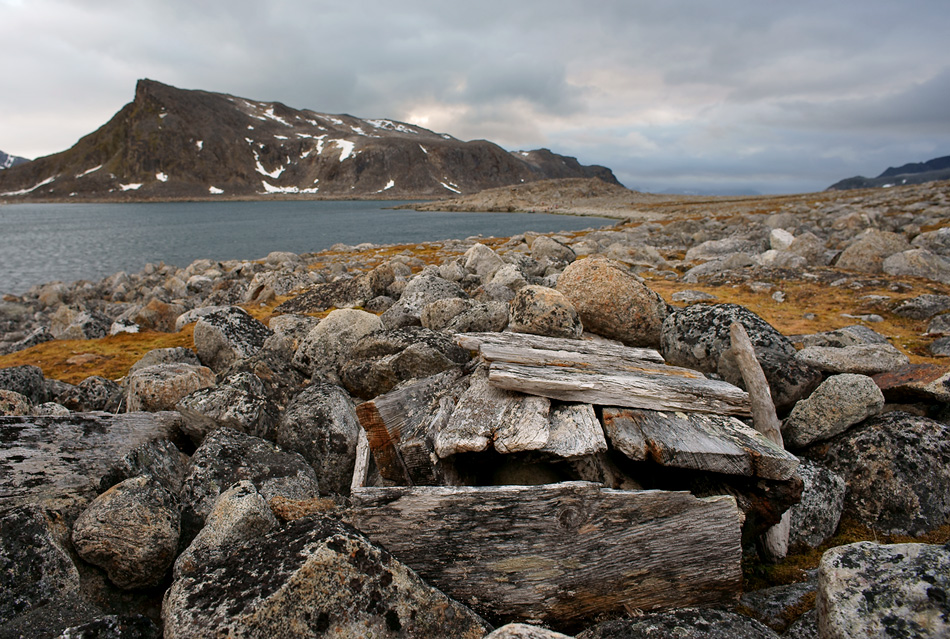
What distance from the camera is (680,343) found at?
7824 mm

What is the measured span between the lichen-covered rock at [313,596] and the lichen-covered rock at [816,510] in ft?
11.9

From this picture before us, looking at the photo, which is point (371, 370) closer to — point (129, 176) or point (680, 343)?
point (680, 343)

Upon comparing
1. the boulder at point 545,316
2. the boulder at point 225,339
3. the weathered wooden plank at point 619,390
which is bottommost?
the boulder at point 225,339

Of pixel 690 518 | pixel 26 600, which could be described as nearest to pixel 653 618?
pixel 690 518

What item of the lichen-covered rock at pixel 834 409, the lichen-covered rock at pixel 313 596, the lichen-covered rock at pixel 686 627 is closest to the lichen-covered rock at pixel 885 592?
the lichen-covered rock at pixel 686 627

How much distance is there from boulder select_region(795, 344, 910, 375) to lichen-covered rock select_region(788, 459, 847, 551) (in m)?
2.56

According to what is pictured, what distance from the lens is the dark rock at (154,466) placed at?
495cm

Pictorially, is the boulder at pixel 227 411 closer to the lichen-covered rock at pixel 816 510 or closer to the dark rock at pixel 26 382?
the dark rock at pixel 26 382

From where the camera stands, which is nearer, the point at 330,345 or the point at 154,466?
the point at 154,466

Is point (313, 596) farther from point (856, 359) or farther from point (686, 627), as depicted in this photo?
point (856, 359)

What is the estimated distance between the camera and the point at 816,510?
484 centimetres

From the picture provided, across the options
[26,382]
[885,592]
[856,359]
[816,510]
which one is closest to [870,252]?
[856,359]

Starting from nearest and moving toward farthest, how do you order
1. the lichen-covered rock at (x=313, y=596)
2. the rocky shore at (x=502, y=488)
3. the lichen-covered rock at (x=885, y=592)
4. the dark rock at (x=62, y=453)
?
1. the lichen-covered rock at (x=885, y=592)
2. the lichen-covered rock at (x=313, y=596)
3. the rocky shore at (x=502, y=488)
4. the dark rock at (x=62, y=453)

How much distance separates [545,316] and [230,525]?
485cm
